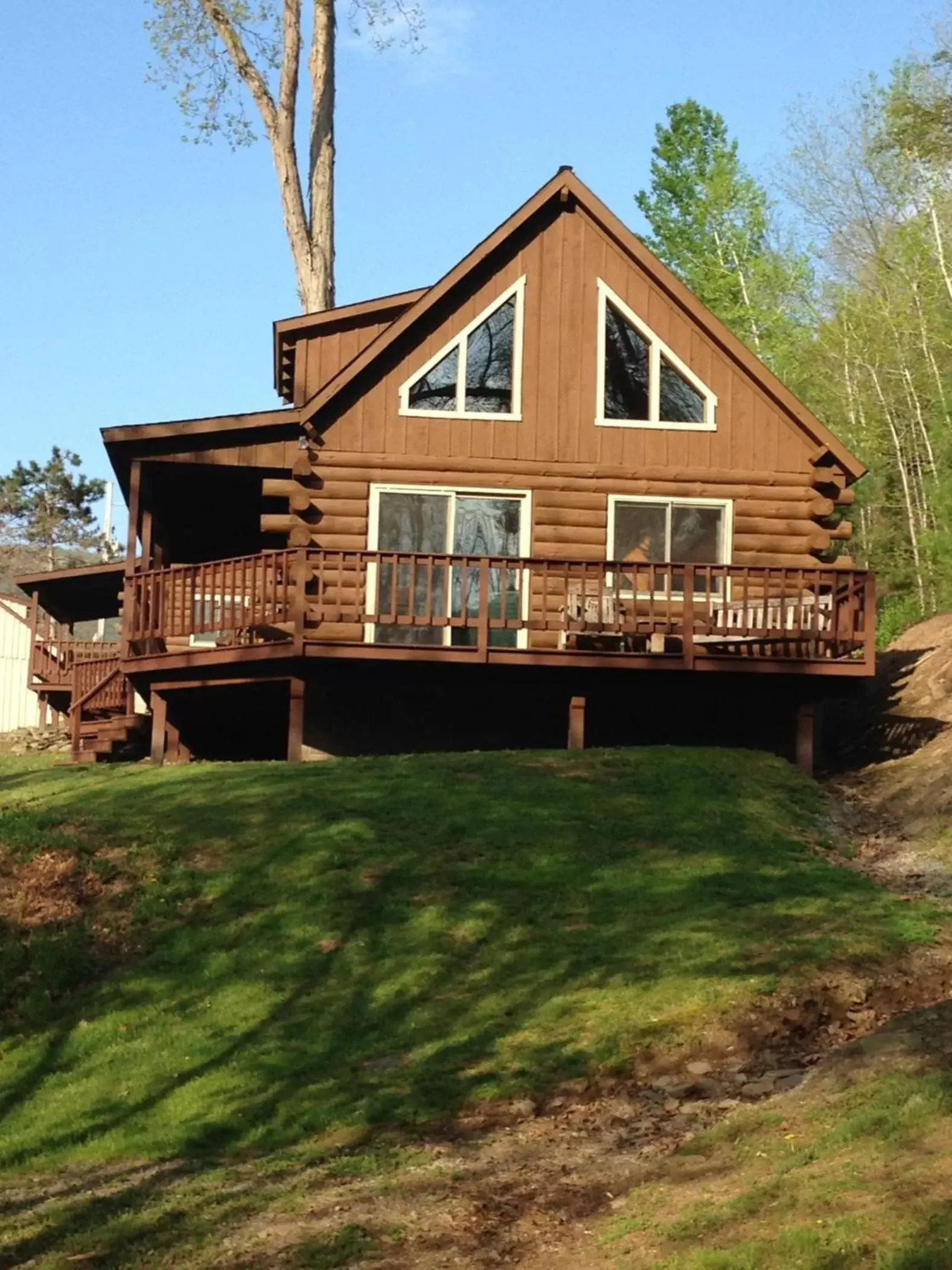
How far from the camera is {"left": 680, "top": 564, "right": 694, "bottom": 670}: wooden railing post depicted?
2294cm

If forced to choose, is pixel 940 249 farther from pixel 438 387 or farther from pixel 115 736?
pixel 115 736

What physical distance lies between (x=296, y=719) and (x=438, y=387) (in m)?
5.65

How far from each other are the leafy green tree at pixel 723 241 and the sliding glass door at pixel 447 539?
95.7 feet

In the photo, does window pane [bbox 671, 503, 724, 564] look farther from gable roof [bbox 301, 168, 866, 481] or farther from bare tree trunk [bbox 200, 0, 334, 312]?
bare tree trunk [bbox 200, 0, 334, 312]

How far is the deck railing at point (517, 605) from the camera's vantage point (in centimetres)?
2303

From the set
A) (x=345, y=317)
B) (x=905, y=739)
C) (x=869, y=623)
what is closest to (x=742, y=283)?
(x=345, y=317)

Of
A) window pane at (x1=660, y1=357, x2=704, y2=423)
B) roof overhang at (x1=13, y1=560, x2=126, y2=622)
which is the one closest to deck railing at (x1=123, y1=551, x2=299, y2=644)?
window pane at (x1=660, y1=357, x2=704, y2=423)

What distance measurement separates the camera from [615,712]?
83.9 ft

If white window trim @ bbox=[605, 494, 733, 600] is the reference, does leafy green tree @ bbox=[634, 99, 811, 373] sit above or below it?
above

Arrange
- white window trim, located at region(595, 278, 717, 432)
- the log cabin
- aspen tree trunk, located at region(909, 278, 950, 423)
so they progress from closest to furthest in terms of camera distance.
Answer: the log cabin, white window trim, located at region(595, 278, 717, 432), aspen tree trunk, located at region(909, 278, 950, 423)

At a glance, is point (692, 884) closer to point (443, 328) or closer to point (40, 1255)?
point (40, 1255)

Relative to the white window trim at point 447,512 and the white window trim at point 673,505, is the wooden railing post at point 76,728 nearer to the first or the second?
the white window trim at point 447,512

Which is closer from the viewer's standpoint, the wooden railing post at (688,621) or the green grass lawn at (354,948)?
the green grass lawn at (354,948)

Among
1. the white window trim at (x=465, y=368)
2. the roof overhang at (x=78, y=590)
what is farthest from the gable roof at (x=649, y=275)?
the roof overhang at (x=78, y=590)
